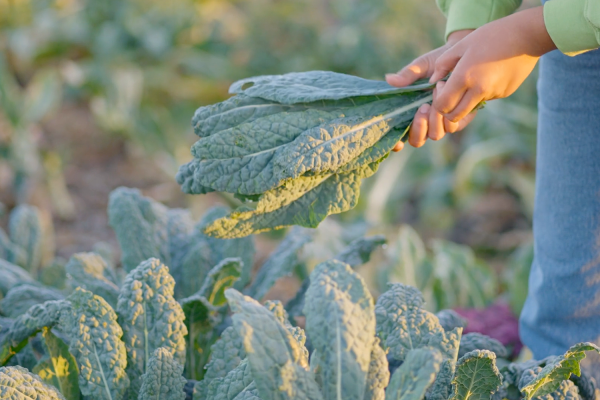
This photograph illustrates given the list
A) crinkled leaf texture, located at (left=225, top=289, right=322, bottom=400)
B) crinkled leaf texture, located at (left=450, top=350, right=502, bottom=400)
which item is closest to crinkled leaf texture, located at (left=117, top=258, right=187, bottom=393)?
crinkled leaf texture, located at (left=225, top=289, right=322, bottom=400)

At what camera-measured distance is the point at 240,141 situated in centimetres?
119

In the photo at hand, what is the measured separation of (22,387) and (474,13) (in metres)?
1.16

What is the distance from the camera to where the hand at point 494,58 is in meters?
1.12

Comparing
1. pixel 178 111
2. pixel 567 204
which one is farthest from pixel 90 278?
pixel 178 111

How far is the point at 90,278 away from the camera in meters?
1.47

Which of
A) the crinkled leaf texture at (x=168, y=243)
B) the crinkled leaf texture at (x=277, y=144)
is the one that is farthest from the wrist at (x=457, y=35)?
the crinkled leaf texture at (x=168, y=243)

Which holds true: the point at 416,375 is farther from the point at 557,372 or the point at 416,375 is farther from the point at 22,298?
the point at 22,298

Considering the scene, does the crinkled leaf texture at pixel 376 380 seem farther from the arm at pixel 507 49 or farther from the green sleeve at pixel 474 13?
the green sleeve at pixel 474 13

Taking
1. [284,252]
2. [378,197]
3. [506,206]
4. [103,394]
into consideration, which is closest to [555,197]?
[284,252]

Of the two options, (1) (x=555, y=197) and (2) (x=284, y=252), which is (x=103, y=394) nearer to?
(2) (x=284, y=252)

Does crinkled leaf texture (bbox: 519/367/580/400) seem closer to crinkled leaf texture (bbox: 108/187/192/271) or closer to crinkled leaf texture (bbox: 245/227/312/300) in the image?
crinkled leaf texture (bbox: 245/227/312/300)

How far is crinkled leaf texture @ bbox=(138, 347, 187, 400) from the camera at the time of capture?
44.4 inches

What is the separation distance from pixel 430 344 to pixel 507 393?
33cm

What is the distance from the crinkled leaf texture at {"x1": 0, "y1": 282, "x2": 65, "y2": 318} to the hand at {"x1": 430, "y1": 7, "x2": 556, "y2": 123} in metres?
1.01
